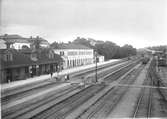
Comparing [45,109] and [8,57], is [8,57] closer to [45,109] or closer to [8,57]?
[8,57]

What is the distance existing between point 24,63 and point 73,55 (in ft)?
93.9

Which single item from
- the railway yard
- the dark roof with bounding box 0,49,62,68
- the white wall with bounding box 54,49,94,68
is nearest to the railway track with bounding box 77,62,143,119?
the railway yard

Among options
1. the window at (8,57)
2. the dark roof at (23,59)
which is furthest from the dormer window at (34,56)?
the window at (8,57)

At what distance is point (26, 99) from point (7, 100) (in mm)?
1993

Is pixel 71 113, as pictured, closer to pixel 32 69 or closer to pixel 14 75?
pixel 14 75

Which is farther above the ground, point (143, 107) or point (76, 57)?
point (76, 57)

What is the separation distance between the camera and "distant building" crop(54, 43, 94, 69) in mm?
57219

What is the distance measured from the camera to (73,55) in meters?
61.6

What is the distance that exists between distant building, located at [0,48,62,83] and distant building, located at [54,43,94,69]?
32.7ft

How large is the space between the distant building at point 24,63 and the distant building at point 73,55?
9.97 meters

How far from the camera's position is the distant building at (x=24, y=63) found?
30.8 m

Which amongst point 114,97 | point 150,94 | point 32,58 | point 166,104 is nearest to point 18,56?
point 32,58

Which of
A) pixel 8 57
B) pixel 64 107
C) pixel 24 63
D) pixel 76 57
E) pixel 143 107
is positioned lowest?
pixel 143 107

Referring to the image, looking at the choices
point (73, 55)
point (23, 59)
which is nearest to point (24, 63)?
point (23, 59)
